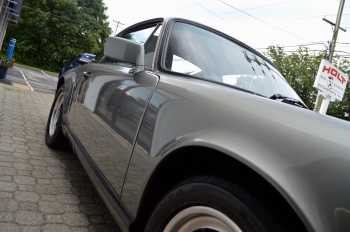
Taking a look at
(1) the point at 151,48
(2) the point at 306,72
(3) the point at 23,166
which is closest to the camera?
(1) the point at 151,48

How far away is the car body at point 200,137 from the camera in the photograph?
86 cm

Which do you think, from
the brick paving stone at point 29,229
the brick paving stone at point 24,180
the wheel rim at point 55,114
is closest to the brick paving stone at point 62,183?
the brick paving stone at point 24,180

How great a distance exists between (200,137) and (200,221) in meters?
0.33

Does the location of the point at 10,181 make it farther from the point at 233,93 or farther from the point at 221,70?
the point at 233,93

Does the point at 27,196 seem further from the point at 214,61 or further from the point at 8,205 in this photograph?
the point at 214,61

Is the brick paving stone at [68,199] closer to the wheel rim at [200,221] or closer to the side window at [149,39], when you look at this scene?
the side window at [149,39]

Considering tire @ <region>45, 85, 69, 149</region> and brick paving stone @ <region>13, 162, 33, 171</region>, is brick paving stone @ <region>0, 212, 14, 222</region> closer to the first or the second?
brick paving stone @ <region>13, 162, 33, 171</region>

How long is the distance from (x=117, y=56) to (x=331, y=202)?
1.60 meters

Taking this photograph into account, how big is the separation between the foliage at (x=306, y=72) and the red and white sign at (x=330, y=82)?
59.0ft

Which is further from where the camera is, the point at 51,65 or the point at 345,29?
the point at 51,65

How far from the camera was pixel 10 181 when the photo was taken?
254 centimetres

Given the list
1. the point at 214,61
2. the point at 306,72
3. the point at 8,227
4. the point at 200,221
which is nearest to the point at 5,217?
the point at 8,227

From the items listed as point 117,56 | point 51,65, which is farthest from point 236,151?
point 51,65

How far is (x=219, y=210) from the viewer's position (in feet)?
3.32
